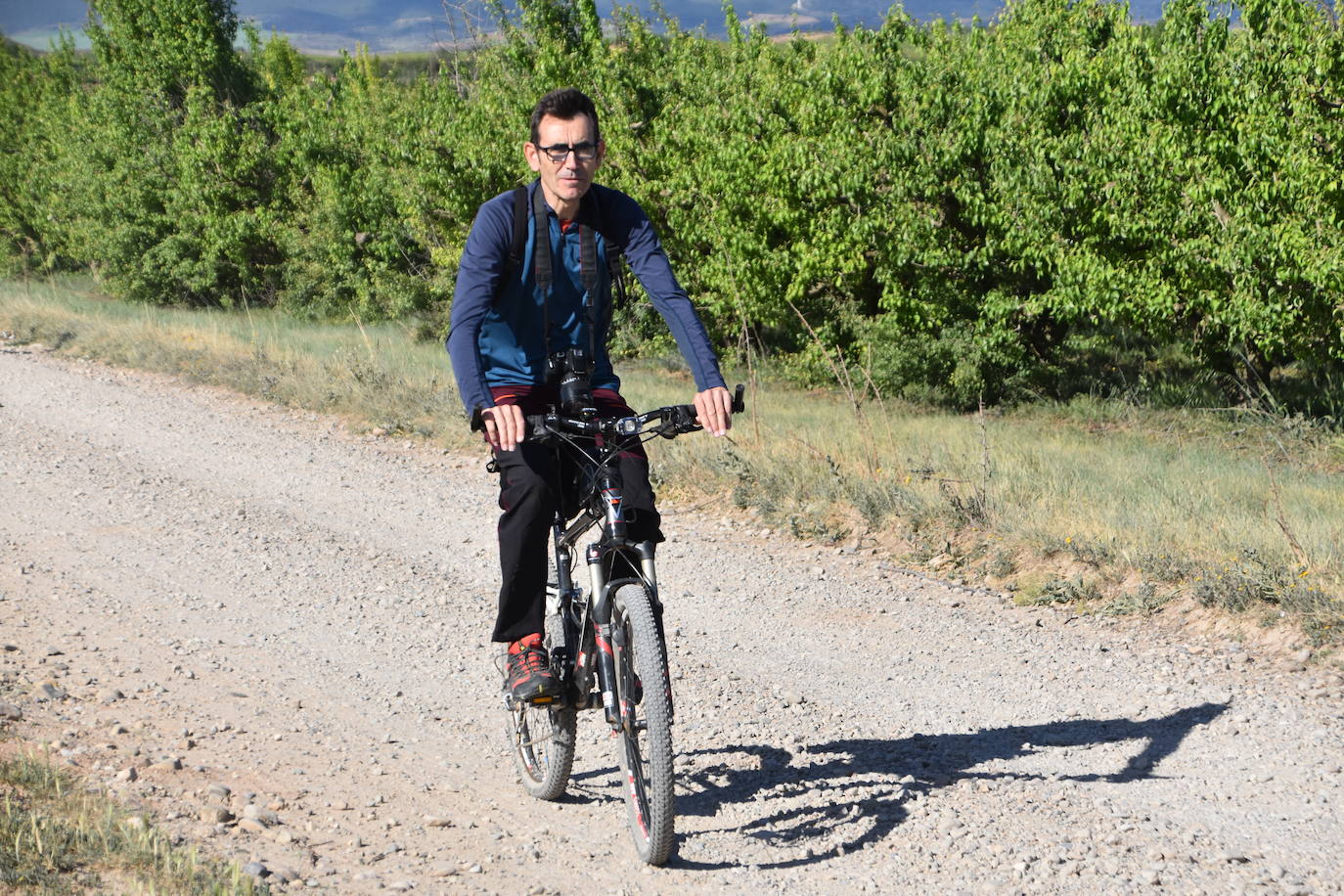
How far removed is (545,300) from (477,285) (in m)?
0.22

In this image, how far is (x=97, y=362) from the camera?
1495 centimetres

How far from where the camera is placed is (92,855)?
132 inches

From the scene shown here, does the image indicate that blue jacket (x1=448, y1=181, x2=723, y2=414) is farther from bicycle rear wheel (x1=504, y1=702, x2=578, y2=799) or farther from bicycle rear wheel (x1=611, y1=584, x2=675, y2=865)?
bicycle rear wheel (x1=504, y1=702, x2=578, y2=799)

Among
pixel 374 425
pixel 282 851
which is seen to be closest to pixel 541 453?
pixel 282 851

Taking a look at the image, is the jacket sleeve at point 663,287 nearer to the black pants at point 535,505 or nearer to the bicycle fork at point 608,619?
the black pants at point 535,505

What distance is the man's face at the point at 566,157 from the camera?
3.64 meters

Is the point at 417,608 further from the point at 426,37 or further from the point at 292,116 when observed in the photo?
the point at 292,116

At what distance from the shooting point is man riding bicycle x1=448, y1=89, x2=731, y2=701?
11.9ft

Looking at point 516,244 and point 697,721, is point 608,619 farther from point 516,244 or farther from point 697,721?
point 697,721

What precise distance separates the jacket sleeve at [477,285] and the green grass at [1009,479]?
151 inches

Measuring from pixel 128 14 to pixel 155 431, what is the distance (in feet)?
69.6

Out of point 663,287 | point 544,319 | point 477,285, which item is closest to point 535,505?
point 544,319

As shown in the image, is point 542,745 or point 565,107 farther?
point 542,745

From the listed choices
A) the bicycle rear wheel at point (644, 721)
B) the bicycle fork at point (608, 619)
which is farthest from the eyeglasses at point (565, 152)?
the bicycle rear wheel at point (644, 721)
